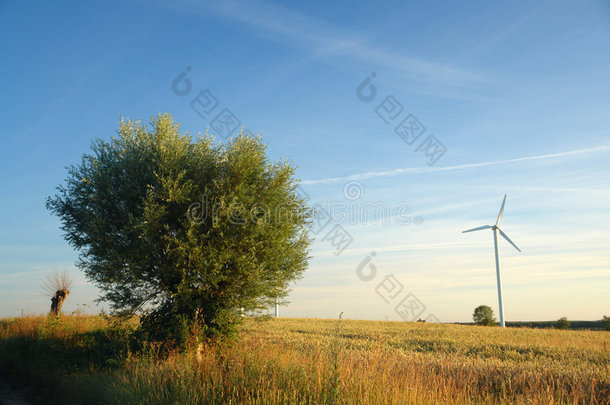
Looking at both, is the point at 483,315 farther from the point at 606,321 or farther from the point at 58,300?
the point at 58,300

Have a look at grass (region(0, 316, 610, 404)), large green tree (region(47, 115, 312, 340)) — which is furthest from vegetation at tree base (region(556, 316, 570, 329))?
large green tree (region(47, 115, 312, 340))

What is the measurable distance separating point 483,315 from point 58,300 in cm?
6026

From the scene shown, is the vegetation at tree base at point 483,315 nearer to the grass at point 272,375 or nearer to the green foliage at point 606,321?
the green foliage at point 606,321

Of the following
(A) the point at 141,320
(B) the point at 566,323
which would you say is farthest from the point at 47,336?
(B) the point at 566,323

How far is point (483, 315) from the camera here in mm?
64750

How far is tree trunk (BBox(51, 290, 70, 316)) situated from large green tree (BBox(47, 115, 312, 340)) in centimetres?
1188

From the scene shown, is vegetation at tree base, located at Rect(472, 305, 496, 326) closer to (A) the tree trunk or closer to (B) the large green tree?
(B) the large green tree

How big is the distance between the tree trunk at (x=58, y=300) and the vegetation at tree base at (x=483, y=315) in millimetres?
59197

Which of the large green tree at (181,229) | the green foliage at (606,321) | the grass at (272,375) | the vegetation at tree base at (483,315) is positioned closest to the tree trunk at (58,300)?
the grass at (272,375)

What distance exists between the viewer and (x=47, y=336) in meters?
20.4

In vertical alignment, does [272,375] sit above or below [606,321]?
above

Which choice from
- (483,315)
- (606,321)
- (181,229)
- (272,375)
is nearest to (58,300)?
(181,229)

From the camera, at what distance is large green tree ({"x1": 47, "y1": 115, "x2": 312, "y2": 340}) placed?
53.2ft

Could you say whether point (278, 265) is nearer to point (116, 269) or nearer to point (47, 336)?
point (116, 269)
